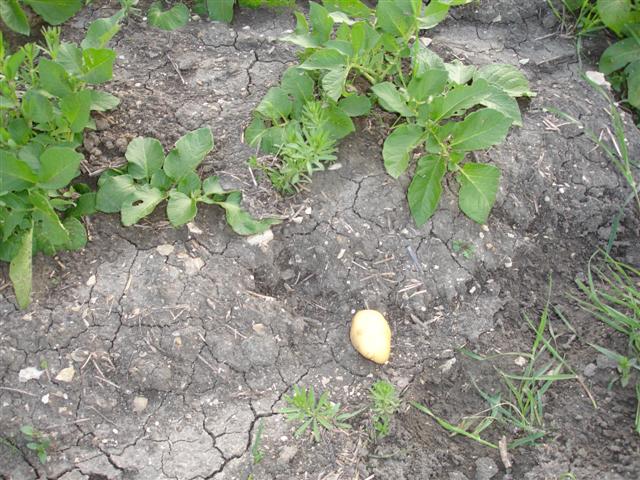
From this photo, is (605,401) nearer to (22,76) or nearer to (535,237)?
(535,237)

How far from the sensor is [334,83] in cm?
264

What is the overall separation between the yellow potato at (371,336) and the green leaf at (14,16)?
5.88 feet

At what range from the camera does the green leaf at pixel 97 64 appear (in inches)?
102

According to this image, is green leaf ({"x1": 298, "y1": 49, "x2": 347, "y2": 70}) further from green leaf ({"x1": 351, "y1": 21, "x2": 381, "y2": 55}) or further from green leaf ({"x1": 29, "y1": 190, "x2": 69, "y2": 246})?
green leaf ({"x1": 29, "y1": 190, "x2": 69, "y2": 246})

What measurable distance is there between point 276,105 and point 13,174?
3.19 feet

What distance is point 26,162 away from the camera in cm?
242

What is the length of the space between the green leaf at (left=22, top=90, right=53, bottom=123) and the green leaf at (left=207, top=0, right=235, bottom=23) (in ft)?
3.28

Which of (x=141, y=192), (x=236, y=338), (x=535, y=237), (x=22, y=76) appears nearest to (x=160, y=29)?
(x=22, y=76)

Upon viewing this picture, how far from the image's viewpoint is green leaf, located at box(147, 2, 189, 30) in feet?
10.3

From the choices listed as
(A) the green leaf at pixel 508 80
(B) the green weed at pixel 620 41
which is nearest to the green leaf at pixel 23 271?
(A) the green leaf at pixel 508 80

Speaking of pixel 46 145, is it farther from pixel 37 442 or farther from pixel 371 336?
pixel 371 336

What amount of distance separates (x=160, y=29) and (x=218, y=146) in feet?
2.40

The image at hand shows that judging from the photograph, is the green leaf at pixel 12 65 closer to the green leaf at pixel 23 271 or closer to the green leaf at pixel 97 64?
the green leaf at pixel 97 64

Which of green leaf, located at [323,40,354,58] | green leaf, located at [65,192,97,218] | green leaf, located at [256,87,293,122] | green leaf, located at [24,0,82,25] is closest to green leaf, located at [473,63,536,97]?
green leaf, located at [323,40,354,58]
